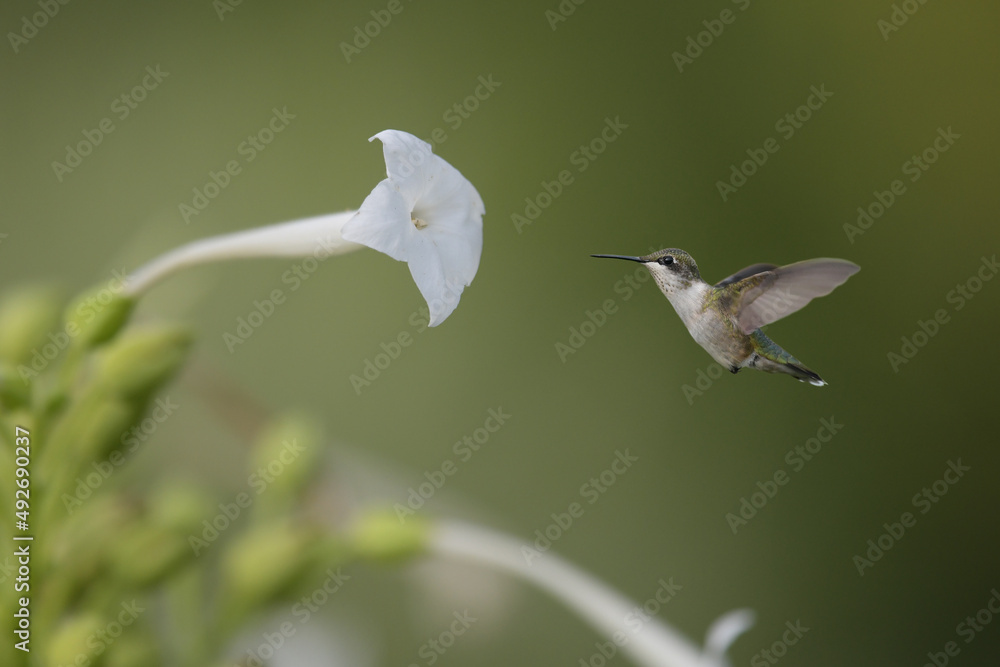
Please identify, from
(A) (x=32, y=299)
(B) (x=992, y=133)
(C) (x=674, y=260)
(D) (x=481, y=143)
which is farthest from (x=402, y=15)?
(C) (x=674, y=260)

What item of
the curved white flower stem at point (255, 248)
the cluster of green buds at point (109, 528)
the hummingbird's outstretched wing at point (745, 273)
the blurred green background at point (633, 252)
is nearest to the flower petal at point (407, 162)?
the curved white flower stem at point (255, 248)

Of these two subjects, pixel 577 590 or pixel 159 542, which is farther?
pixel 577 590

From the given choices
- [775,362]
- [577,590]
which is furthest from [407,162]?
[577,590]

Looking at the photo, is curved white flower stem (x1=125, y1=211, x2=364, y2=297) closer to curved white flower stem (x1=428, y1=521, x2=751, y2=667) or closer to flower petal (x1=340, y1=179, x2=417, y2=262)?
flower petal (x1=340, y1=179, x2=417, y2=262)

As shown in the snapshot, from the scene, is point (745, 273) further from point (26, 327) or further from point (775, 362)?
point (26, 327)

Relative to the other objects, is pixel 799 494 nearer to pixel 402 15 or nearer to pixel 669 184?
pixel 669 184

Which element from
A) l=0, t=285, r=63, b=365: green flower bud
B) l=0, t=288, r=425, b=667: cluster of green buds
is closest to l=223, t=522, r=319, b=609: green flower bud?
l=0, t=288, r=425, b=667: cluster of green buds

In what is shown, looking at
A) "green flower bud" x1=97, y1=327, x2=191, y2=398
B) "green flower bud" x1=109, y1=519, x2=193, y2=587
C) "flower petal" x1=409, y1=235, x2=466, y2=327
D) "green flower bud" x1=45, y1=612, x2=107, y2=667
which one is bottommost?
"green flower bud" x1=45, y1=612, x2=107, y2=667
